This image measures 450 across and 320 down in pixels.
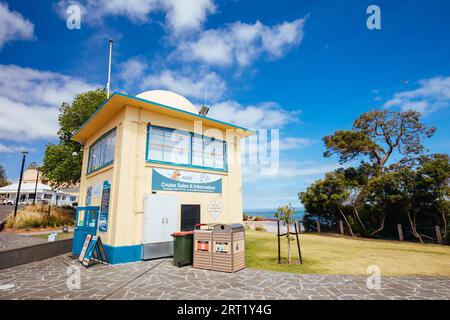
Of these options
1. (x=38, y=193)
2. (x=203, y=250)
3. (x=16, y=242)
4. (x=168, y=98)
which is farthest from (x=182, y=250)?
(x=38, y=193)

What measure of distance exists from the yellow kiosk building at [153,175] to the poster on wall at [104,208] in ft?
0.13

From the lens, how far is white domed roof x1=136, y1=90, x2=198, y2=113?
12.6 m

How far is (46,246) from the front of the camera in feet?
33.7

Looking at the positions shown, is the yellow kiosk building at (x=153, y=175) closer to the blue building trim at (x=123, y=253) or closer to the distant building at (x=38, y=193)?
the blue building trim at (x=123, y=253)

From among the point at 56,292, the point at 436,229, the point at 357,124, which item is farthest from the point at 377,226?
the point at 56,292

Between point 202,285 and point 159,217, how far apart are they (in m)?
4.28

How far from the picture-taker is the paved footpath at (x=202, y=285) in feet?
18.1

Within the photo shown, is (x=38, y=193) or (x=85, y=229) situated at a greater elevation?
(x=38, y=193)

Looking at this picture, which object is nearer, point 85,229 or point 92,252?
point 92,252

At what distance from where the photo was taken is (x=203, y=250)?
825cm

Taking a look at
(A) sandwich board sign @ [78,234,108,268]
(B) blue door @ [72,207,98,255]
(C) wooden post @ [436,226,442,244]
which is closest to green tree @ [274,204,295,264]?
(A) sandwich board sign @ [78,234,108,268]

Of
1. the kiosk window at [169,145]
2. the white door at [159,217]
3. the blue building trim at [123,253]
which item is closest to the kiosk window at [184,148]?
the kiosk window at [169,145]

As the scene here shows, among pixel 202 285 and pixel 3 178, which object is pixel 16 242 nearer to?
pixel 202 285

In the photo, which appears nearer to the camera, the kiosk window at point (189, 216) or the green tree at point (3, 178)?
the kiosk window at point (189, 216)
